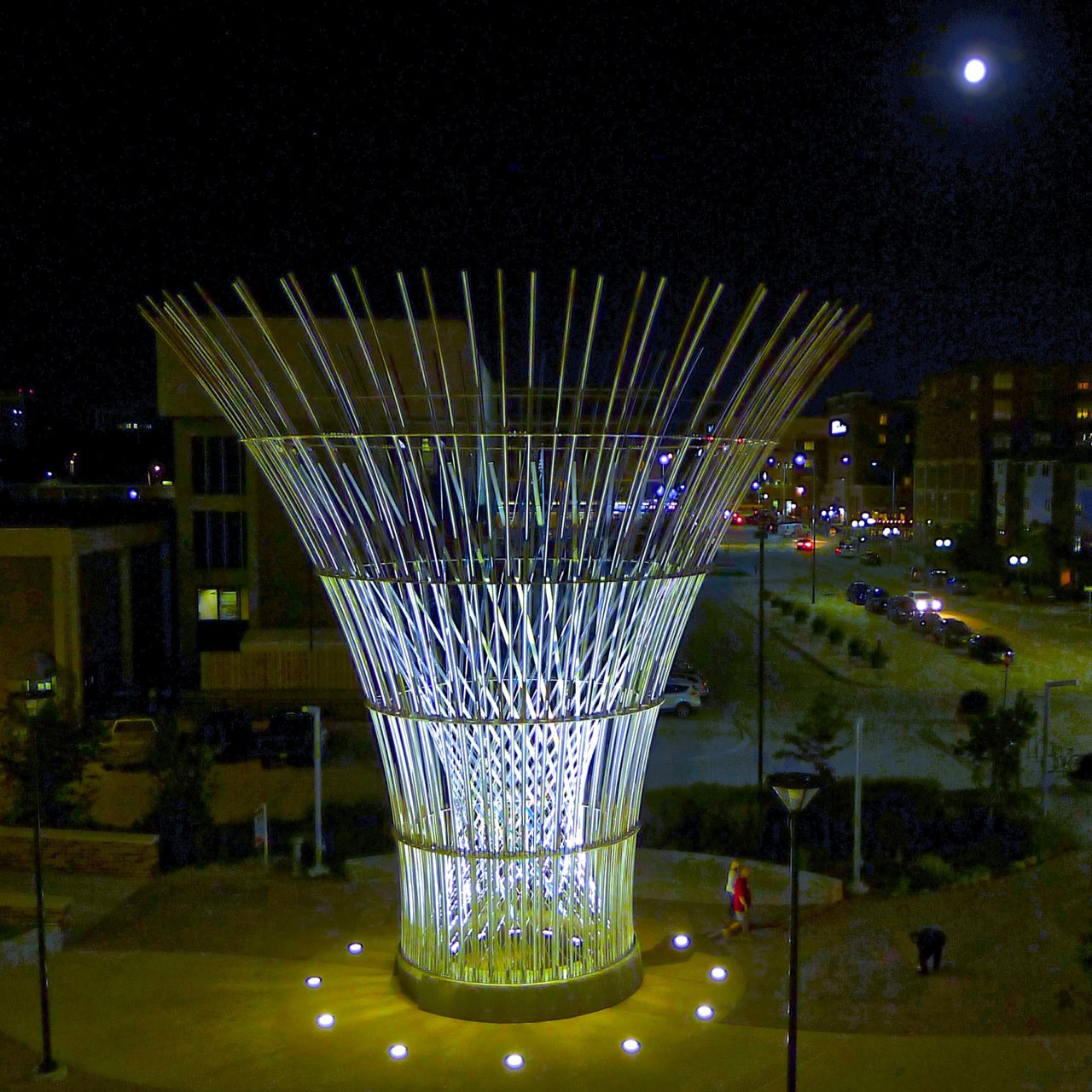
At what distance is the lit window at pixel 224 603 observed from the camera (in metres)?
26.3

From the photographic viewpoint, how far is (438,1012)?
824cm

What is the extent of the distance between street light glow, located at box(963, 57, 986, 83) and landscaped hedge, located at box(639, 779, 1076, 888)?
7.64 meters

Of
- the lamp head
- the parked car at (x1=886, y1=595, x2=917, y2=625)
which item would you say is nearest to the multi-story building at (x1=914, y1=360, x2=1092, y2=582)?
the parked car at (x1=886, y1=595, x2=917, y2=625)

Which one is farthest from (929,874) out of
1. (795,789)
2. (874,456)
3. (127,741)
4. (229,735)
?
(874,456)

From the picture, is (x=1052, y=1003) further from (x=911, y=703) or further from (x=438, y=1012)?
(x=911, y=703)

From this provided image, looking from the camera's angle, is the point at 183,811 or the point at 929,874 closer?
the point at 929,874

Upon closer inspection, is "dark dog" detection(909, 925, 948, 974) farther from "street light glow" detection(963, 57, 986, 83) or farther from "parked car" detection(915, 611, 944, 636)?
"parked car" detection(915, 611, 944, 636)

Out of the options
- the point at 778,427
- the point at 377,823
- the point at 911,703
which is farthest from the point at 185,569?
the point at 778,427

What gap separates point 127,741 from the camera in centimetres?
1845

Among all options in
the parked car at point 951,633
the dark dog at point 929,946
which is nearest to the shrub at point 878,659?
the parked car at point 951,633

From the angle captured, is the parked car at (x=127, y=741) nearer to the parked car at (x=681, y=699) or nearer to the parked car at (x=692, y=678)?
the parked car at (x=681, y=699)

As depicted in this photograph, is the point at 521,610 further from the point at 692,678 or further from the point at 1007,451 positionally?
the point at 1007,451

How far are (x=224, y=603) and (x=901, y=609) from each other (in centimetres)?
2022

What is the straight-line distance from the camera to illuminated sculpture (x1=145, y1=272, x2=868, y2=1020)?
784cm
